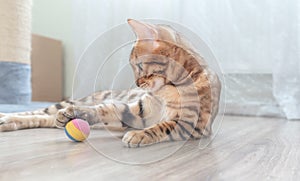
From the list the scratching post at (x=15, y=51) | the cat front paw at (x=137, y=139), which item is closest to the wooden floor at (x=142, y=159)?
the cat front paw at (x=137, y=139)

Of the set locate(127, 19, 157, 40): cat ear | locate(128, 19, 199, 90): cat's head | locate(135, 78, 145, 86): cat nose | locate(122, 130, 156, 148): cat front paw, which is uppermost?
locate(127, 19, 157, 40): cat ear

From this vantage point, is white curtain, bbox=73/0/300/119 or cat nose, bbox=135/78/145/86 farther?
white curtain, bbox=73/0/300/119

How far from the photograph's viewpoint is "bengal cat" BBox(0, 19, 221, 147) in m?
0.88

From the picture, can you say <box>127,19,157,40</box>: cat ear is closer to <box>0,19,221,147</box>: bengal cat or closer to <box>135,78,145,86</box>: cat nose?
<box>0,19,221,147</box>: bengal cat

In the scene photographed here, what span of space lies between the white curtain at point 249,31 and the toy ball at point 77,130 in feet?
3.64

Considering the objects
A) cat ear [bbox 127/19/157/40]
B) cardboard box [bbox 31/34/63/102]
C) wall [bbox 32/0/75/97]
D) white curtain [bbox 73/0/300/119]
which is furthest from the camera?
wall [bbox 32/0/75/97]

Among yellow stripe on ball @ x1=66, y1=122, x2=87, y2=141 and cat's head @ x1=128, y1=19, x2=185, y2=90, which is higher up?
cat's head @ x1=128, y1=19, x2=185, y2=90

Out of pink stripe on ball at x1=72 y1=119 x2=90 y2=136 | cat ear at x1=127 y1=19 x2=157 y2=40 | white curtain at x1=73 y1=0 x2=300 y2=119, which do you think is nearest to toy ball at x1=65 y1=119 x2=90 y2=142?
pink stripe on ball at x1=72 y1=119 x2=90 y2=136

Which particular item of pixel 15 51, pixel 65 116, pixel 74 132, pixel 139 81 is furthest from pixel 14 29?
pixel 139 81

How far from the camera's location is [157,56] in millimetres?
884

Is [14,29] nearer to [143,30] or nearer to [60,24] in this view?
[60,24]

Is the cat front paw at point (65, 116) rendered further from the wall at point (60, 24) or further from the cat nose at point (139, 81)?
the wall at point (60, 24)

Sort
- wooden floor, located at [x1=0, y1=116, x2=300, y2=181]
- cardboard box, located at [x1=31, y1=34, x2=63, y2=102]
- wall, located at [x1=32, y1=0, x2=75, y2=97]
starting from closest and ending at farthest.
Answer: wooden floor, located at [x1=0, y1=116, x2=300, y2=181]
cardboard box, located at [x1=31, y1=34, x2=63, y2=102]
wall, located at [x1=32, y1=0, x2=75, y2=97]

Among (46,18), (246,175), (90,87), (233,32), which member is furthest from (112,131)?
(46,18)
